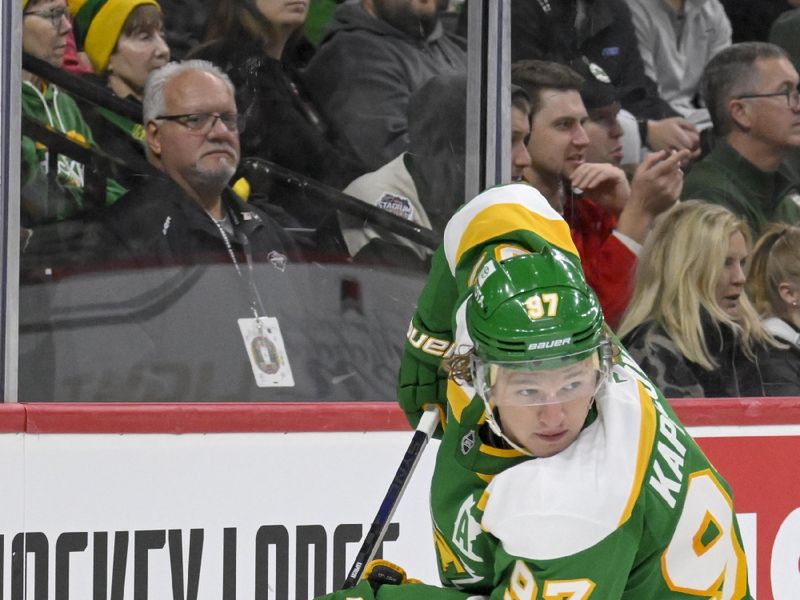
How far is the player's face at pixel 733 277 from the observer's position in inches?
138

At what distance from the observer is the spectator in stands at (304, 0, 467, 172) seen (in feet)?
10.3

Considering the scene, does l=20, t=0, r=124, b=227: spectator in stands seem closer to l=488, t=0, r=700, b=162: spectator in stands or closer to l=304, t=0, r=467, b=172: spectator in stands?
l=304, t=0, r=467, b=172: spectator in stands

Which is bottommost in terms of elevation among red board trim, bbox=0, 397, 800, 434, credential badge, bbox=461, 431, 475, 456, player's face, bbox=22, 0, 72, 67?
red board trim, bbox=0, 397, 800, 434

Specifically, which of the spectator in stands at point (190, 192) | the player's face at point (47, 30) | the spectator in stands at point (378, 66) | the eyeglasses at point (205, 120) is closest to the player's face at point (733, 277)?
the spectator in stands at point (378, 66)

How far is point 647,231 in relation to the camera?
345cm

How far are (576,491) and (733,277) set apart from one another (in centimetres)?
206

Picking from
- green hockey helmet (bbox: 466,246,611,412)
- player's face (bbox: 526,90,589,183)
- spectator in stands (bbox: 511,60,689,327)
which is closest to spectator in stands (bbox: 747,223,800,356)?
spectator in stands (bbox: 511,60,689,327)

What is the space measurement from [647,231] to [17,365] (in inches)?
61.8

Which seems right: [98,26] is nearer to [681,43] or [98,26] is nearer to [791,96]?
[681,43]

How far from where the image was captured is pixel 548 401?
163 cm

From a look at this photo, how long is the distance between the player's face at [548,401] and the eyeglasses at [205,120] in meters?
1.50

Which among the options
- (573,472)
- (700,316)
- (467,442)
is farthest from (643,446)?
(700,316)

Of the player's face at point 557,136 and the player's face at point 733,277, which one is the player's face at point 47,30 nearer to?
the player's face at point 557,136

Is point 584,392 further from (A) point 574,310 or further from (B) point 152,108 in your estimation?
(B) point 152,108
